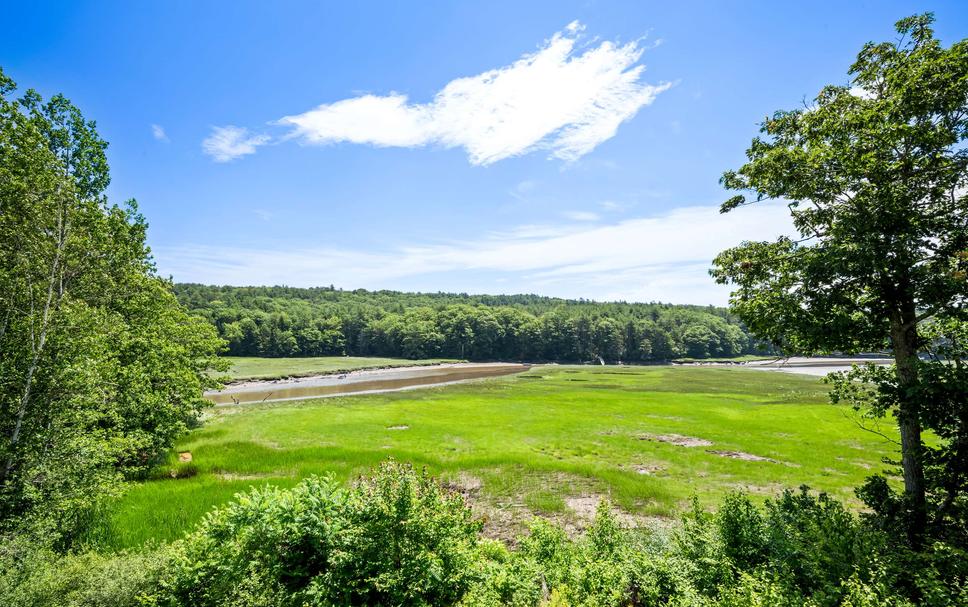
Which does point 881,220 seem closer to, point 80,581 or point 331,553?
point 331,553

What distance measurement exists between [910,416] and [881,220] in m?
5.13

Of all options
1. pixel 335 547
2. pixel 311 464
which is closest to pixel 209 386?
pixel 311 464

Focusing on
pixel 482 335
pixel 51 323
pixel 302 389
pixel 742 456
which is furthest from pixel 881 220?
pixel 482 335

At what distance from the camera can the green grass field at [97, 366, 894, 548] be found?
19.6 metres

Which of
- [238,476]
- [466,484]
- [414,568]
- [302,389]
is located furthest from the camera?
[302,389]

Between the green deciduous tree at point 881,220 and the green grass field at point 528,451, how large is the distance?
30.4ft

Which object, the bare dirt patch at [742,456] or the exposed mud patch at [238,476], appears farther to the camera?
the bare dirt patch at [742,456]

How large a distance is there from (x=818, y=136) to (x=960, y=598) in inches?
465

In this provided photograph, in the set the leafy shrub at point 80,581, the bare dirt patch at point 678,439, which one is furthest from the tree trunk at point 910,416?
the bare dirt patch at point 678,439

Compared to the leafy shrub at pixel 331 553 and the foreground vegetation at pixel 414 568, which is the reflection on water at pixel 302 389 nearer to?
the foreground vegetation at pixel 414 568

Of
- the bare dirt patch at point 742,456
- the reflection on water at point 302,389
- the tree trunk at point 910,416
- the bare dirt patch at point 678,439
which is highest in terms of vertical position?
the tree trunk at point 910,416

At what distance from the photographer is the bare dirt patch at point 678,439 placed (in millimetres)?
30703

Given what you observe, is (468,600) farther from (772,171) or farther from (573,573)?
(772,171)

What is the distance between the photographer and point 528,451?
2864 centimetres
